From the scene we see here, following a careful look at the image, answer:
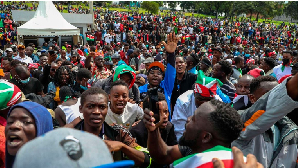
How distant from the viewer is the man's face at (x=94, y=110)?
7.32 feet

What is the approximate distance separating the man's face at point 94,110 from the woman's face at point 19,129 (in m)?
0.60

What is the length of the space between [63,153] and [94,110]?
1.46 meters

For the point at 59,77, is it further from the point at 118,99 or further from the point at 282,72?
the point at 282,72

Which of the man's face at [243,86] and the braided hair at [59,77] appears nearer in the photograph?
the man's face at [243,86]

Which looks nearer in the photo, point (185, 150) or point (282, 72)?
point (185, 150)

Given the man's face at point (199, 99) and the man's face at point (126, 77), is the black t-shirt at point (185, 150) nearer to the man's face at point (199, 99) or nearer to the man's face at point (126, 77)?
the man's face at point (199, 99)

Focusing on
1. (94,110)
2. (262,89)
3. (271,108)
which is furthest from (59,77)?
(271,108)

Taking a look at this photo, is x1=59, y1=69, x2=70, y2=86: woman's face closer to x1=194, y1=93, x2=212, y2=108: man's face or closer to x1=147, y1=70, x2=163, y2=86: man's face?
x1=147, y1=70, x2=163, y2=86: man's face

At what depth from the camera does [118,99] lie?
9.72ft

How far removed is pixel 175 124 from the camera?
9.70 ft

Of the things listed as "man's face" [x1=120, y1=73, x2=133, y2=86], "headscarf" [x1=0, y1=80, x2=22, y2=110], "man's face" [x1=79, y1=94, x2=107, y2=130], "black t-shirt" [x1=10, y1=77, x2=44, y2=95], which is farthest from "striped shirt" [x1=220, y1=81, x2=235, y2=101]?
"black t-shirt" [x1=10, y1=77, x2=44, y2=95]

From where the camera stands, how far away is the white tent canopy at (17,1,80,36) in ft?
42.0

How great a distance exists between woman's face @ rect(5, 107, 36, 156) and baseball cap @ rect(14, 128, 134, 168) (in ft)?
2.82

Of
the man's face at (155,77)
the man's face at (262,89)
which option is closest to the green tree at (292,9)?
the man's face at (155,77)
